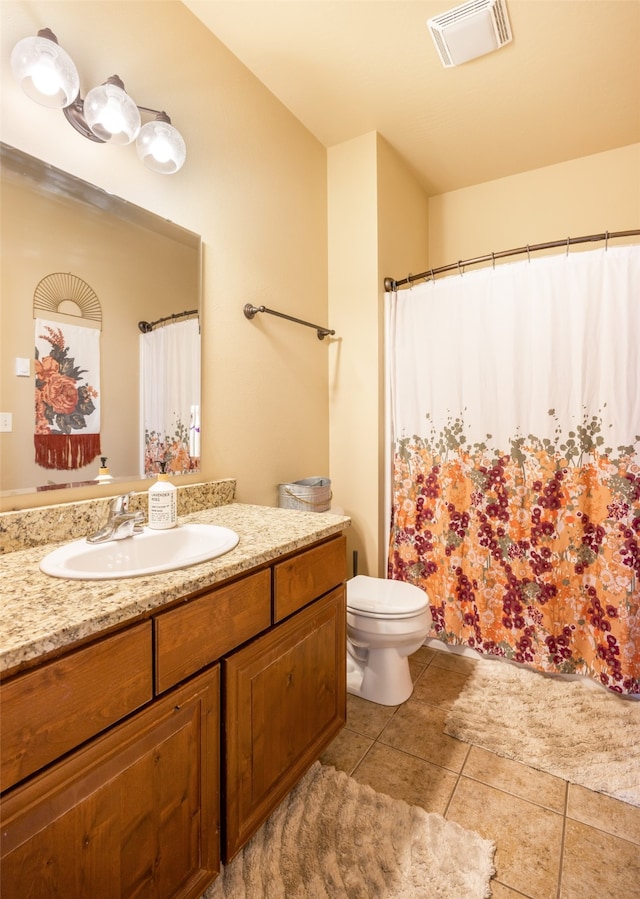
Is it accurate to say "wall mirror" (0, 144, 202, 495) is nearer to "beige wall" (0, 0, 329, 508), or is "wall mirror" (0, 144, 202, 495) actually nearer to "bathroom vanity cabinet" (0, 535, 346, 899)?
"beige wall" (0, 0, 329, 508)

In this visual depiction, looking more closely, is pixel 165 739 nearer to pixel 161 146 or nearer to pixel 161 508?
pixel 161 508

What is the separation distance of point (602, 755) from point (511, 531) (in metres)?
0.86

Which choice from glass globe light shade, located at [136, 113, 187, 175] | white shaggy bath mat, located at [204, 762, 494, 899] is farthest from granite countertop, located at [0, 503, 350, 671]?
glass globe light shade, located at [136, 113, 187, 175]

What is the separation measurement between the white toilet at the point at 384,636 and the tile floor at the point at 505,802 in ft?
0.24

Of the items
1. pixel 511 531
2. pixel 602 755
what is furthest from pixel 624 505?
pixel 602 755

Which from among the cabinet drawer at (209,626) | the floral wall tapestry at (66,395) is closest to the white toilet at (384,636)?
the cabinet drawer at (209,626)

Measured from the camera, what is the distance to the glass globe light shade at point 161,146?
1.37 m

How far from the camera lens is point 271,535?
1.26 metres

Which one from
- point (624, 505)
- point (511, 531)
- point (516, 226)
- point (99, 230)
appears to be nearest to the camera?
point (99, 230)

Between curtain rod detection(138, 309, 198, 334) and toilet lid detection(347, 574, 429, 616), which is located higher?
curtain rod detection(138, 309, 198, 334)

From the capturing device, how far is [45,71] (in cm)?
109

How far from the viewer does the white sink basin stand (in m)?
0.93

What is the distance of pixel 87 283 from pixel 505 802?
202 cm

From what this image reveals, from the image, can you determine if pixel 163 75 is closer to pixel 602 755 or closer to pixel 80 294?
pixel 80 294
